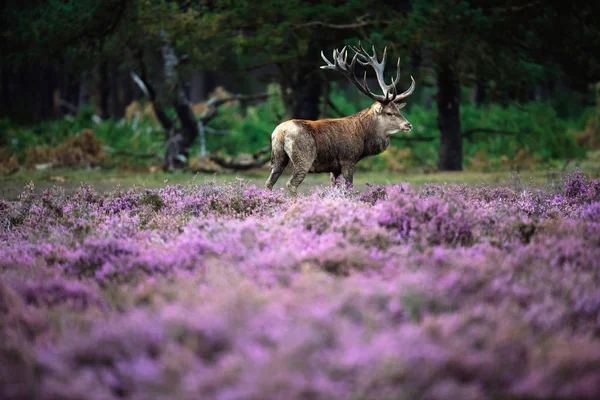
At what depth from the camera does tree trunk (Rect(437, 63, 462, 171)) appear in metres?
20.2

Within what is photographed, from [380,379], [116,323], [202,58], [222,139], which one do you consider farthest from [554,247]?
[222,139]

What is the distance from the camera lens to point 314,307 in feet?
13.8

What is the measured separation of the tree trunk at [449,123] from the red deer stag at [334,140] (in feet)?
31.3

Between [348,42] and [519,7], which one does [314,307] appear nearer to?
[519,7]

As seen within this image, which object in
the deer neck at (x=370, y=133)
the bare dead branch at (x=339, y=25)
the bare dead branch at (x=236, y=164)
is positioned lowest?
the bare dead branch at (x=236, y=164)

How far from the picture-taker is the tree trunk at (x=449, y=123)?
2025 centimetres

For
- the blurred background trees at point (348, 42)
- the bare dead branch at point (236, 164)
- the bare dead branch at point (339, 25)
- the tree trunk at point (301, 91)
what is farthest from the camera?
the bare dead branch at point (236, 164)

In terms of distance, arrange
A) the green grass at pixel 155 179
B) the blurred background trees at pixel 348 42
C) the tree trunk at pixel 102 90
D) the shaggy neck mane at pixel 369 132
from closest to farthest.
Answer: the shaggy neck mane at pixel 369 132
the green grass at pixel 155 179
the blurred background trees at pixel 348 42
the tree trunk at pixel 102 90

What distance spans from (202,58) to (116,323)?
15.6 metres

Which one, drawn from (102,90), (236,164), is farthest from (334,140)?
(102,90)

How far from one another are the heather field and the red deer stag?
2537 mm

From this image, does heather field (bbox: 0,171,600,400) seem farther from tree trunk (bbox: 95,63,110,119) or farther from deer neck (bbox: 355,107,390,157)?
tree trunk (bbox: 95,63,110,119)

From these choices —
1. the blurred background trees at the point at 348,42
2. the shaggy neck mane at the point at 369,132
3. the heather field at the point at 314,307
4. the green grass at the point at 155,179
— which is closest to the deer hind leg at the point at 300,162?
the shaggy neck mane at the point at 369,132

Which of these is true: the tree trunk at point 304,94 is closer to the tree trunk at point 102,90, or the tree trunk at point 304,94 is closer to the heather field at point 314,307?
the heather field at point 314,307
